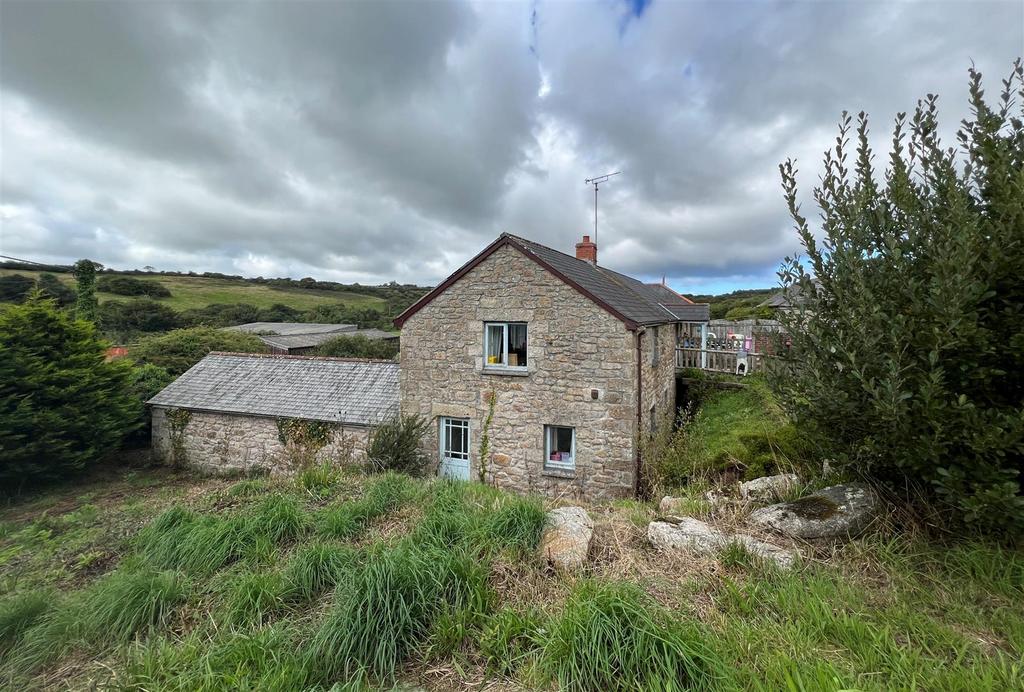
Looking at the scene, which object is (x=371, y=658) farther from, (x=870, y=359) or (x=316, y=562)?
(x=870, y=359)

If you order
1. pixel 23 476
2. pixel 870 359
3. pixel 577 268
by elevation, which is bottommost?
pixel 23 476

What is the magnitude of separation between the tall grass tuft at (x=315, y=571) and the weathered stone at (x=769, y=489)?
4.56 m

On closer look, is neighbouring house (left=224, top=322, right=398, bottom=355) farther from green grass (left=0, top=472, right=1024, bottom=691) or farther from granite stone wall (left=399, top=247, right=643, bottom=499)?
green grass (left=0, top=472, right=1024, bottom=691)

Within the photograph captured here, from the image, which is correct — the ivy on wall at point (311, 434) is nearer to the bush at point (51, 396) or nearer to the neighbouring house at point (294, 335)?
the bush at point (51, 396)

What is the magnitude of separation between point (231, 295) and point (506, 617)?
239ft

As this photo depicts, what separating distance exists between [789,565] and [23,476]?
19784 millimetres

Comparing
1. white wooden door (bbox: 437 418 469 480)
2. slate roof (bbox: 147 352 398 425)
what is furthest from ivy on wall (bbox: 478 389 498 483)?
slate roof (bbox: 147 352 398 425)

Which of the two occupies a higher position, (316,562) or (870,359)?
(870,359)

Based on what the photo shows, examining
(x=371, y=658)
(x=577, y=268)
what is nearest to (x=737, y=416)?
(x=577, y=268)

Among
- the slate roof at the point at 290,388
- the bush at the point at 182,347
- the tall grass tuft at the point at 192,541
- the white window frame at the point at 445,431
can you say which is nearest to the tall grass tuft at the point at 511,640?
the tall grass tuft at the point at 192,541

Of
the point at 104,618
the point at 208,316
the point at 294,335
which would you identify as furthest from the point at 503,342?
the point at 208,316

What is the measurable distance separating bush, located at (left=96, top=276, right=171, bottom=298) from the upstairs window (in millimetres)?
60429

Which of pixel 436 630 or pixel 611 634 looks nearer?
pixel 611 634

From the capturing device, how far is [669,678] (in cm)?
250
